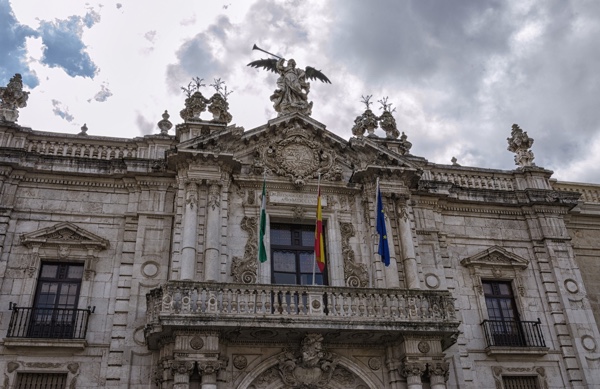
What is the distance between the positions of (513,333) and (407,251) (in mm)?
4093

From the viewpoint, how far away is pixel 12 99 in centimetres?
1802

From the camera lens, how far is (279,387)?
1450 cm

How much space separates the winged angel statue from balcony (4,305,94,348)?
8.64 m

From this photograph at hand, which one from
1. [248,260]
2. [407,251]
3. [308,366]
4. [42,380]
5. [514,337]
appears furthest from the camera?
[514,337]

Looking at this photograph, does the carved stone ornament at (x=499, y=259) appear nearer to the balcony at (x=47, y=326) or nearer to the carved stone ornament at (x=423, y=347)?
the carved stone ornament at (x=423, y=347)

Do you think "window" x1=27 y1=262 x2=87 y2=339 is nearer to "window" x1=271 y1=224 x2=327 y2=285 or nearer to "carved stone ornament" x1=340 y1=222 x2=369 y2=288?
"window" x1=271 y1=224 x2=327 y2=285

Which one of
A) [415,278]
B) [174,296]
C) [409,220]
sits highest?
[409,220]

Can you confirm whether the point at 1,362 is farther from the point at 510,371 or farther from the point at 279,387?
the point at 510,371

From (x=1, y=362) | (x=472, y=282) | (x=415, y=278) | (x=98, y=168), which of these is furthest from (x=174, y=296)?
(x=472, y=282)

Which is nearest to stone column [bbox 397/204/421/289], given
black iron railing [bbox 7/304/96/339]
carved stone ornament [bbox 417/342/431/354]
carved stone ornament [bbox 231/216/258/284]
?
carved stone ornament [bbox 417/342/431/354]

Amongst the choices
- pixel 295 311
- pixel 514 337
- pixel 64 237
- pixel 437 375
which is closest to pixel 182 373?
pixel 295 311

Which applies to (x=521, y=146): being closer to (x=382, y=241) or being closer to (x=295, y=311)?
(x=382, y=241)

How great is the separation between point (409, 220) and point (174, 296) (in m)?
7.56

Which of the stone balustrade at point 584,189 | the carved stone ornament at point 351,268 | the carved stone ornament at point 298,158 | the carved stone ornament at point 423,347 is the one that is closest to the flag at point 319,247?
the carved stone ornament at point 351,268
